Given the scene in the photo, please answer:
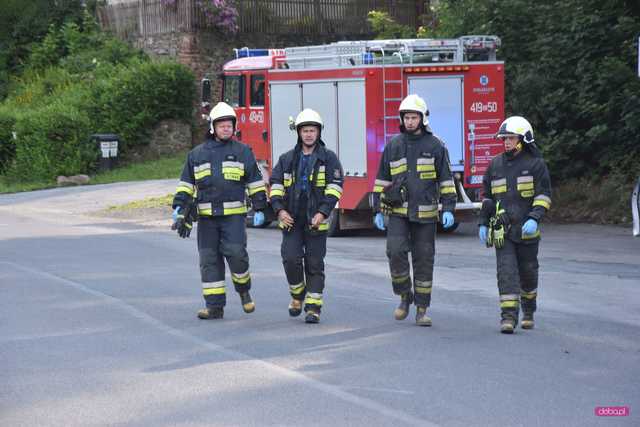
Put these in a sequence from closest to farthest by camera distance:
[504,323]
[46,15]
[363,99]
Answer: [504,323] → [363,99] → [46,15]

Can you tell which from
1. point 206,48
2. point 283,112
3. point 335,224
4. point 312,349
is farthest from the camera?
point 206,48

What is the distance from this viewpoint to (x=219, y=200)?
9.86 m

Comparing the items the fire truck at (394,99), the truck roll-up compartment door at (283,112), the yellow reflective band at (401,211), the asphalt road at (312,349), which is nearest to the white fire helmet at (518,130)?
the yellow reflective band at (401,211)

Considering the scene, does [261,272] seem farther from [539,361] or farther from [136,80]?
[136,80]

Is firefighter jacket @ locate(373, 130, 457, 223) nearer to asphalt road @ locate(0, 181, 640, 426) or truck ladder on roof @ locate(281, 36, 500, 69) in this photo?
asphalt road @ locate(0, 181, 640, 426)

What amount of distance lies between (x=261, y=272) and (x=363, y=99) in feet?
14.9

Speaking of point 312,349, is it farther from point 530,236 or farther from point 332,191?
Result: point 530,236

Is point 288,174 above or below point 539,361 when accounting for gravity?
above

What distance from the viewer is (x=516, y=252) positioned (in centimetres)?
943

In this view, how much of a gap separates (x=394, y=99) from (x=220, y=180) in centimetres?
752

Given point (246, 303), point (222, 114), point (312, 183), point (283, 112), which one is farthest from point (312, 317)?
point (283, 112)

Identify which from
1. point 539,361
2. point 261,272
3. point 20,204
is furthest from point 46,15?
point 539,361

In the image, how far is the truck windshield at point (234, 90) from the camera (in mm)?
20000

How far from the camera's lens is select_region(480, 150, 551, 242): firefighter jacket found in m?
9.28
